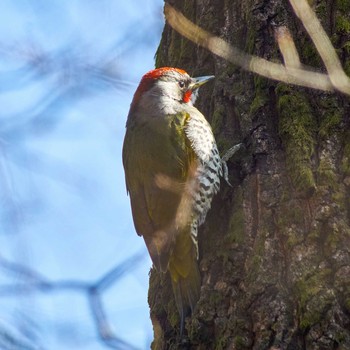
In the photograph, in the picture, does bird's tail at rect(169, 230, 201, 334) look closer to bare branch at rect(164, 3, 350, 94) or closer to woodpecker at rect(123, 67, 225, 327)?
woodpecker at rect(123, 67, 225, 327)

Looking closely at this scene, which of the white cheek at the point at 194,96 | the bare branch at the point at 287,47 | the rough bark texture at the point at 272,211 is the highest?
the white cheek at the point at 194,96

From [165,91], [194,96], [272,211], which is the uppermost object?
[165,91]

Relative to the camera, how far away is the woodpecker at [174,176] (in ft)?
12.8

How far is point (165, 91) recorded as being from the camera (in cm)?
493

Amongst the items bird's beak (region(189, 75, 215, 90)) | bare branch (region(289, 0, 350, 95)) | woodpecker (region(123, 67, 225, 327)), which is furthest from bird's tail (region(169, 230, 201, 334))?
bare branch (region(289, 0, 350, 95))

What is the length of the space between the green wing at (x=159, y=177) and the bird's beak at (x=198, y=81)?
0.21 metres

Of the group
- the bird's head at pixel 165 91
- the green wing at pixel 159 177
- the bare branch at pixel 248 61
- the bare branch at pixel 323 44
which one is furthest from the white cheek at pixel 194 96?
the bare branch at pixel 323 44

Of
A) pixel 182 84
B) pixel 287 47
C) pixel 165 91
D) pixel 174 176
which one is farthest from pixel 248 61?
pixel 165 91

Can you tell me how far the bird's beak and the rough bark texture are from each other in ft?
0.20

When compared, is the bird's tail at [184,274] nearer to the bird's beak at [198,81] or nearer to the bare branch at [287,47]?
the bird's beak at [198,81]

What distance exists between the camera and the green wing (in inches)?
161

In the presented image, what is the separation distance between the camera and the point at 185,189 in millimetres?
4270

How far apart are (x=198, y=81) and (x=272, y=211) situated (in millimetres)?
1341

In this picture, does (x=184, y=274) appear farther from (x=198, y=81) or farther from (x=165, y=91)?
(x=165, y=91)
